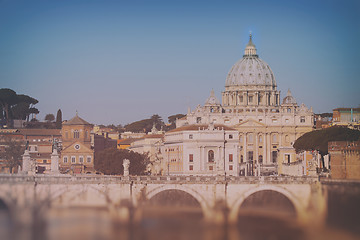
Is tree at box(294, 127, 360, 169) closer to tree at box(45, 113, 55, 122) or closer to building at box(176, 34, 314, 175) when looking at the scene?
building at box(176, 34, 314, 175)

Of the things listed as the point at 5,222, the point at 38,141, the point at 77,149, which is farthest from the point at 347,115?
the point at 5,222

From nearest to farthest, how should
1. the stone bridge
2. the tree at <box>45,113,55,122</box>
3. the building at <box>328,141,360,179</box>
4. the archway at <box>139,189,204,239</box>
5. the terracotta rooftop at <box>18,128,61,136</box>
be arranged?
the archway at <box>139,189,204,239</box> → the stone bridge → the building at <box>328,141,360,179</box> → the terracotta rooftop at <box>18,128,61,136</box> → the tree at <box>45,113,55,122</box>

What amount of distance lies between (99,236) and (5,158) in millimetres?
57435

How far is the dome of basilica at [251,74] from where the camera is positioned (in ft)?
538

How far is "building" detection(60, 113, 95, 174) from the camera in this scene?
123m

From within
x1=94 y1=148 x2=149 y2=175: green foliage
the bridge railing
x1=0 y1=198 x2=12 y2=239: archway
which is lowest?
x1=0 y1=198 x2=12 y2=239: archway

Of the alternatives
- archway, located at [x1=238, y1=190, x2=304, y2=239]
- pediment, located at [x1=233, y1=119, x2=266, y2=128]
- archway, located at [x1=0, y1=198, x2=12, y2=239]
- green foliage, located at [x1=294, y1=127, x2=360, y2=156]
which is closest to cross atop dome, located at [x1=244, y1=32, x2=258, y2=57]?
pediment, located at [x1=233, y1=119, x2=266, y2=128]

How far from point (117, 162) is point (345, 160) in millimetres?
43909

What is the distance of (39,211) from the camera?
205 ft

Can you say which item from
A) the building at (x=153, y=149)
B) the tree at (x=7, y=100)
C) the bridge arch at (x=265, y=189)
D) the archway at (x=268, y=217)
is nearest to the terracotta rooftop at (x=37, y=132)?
the tree at (x=7, y=100)

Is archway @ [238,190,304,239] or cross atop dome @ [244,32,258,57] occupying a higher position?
cross atop dome @ [244,32,258,57]

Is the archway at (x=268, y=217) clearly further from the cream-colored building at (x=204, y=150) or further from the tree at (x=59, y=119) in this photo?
the tree at (x=59, y=119)

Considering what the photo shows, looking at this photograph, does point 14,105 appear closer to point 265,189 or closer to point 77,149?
point 77,149

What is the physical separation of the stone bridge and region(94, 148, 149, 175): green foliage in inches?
1400
